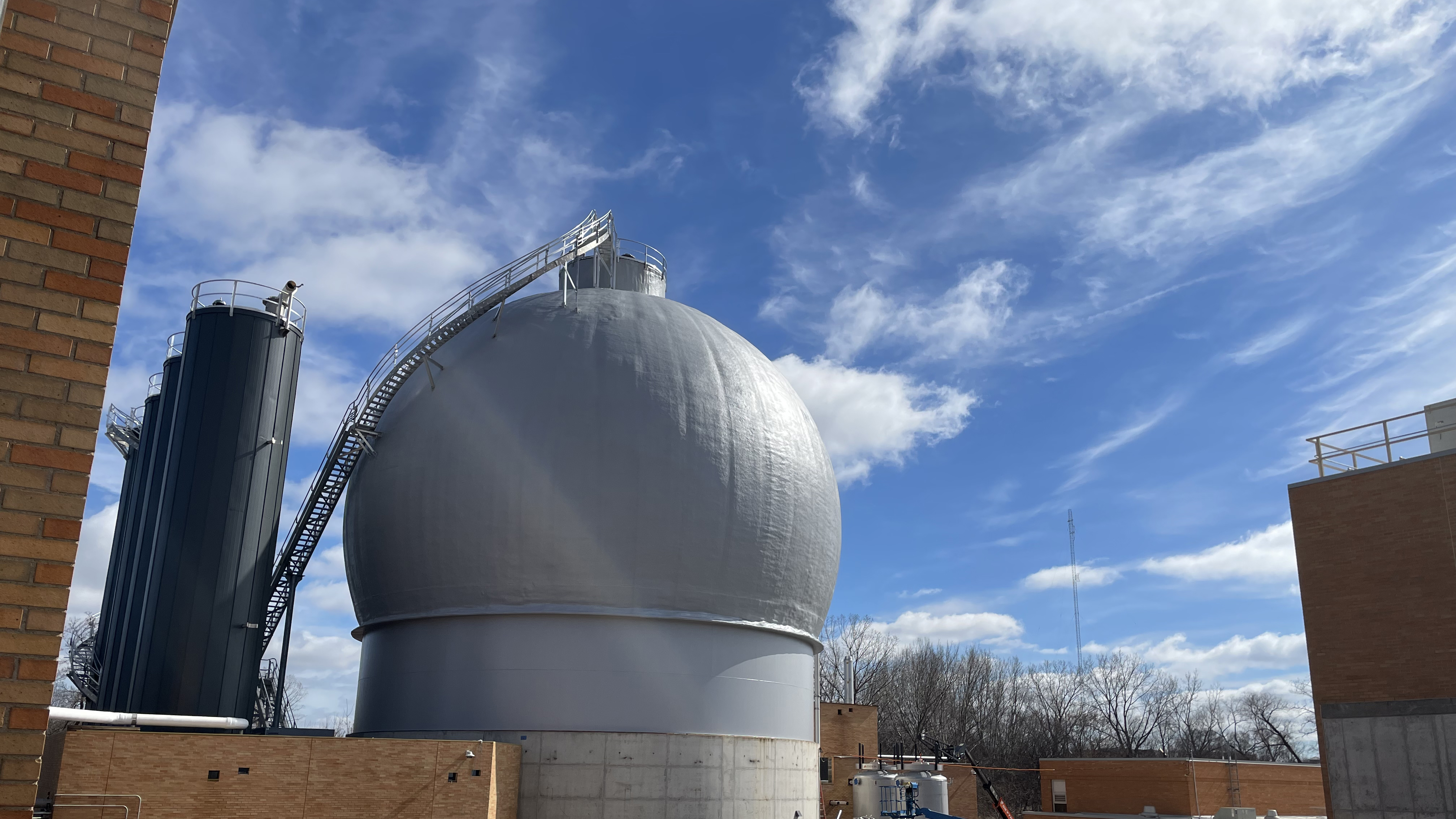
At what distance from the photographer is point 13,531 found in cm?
382

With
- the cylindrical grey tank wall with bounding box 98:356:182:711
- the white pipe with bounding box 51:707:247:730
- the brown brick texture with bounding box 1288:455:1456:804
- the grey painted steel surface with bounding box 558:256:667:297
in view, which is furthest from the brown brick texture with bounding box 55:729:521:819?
the brown brick texture with bounding box 1288:455:1456:804

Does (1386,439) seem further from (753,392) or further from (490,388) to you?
(490,388)

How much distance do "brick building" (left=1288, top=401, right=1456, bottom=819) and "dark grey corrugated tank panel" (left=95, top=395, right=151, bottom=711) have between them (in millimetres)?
24431

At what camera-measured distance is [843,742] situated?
3278cm

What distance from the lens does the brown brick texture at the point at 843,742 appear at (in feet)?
104

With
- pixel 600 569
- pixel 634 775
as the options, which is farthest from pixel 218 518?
pixel 634 775

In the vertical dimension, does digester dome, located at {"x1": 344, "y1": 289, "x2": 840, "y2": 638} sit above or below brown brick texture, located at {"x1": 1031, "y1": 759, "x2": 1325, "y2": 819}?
above

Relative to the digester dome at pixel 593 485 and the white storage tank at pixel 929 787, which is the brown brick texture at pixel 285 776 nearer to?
the digester dome at pixel 593 485

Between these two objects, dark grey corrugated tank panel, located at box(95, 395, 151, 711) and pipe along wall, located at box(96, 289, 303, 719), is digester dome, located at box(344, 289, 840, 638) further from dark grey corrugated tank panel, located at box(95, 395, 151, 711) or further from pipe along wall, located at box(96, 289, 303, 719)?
dark grey corrugated tank panel, located at box(95, 395, 151, 711)

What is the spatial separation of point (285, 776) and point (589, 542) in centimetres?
656

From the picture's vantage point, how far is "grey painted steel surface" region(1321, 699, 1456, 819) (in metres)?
17.5

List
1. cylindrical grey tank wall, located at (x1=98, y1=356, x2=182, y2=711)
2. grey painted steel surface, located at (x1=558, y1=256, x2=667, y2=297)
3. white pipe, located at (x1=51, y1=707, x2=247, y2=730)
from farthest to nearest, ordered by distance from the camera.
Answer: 1. grey painted steel surface, located at (x1=558, y1=256, x2=667, y2=297)
2. cylindrical grey tank wall, located at (x1=98, y1=356, x2=182, y2=711)
3. white pipe, located at (x1=51, y1=707, x2=247, y2=730)

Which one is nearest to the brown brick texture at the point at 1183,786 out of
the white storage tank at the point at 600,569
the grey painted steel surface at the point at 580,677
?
the white storage tank at the point at 600,569

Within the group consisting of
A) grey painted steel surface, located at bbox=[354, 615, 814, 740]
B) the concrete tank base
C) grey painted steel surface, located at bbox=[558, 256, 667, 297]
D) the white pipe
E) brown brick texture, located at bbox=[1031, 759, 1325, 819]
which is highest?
grey painted steel surface, located at bbox=[558, 256, 667, 297]
